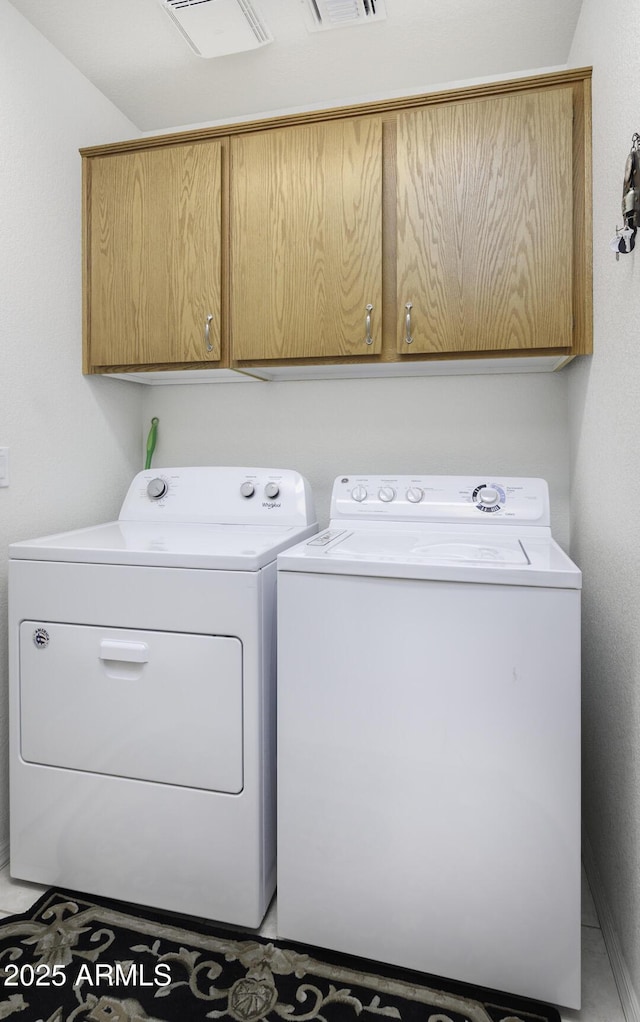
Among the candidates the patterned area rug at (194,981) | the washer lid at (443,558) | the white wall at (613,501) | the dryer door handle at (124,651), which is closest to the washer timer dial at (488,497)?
the washer lid at (443,558)

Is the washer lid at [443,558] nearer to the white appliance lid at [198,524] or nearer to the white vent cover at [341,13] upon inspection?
the white appliance lid at [198,524]

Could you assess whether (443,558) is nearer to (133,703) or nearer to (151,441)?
(133,703)

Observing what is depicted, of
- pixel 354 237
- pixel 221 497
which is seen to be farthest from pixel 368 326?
pixel 221 497

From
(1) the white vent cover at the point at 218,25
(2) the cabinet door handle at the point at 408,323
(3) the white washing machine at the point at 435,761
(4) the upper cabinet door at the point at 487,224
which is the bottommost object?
(3) the white washing machine at the point at 435,761

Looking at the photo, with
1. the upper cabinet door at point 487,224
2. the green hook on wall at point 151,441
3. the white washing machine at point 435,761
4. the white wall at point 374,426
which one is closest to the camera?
the white washing machine at point 435,761

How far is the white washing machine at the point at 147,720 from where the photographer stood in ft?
4.60

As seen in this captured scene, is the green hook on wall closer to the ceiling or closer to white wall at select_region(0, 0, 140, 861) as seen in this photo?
white wall at select_region(0, 0, 140, 861)

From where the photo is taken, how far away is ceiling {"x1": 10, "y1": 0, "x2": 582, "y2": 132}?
1.70 meters

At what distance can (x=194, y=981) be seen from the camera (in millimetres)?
1283

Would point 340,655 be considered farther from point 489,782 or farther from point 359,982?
point 359,982

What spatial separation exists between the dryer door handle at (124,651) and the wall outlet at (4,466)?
0.60m

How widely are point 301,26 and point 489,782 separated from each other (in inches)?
85.3

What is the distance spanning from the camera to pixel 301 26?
5.73ft

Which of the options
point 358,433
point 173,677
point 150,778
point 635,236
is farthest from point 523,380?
point 150,778
